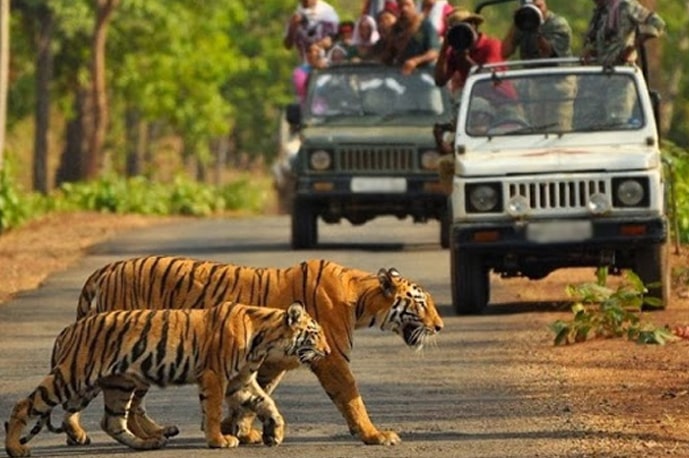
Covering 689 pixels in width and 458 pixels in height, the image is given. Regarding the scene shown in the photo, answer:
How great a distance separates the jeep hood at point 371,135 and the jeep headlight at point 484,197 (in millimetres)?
7041

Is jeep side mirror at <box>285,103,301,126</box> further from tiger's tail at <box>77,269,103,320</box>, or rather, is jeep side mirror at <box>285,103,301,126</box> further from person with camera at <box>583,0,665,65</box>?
tiger's tail at <box>77,269,103,320</box>

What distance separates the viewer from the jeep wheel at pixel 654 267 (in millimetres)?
17812

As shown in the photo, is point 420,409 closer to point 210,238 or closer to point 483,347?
point 483,347

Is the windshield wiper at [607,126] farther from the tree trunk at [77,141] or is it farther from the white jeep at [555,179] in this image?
the tree trunk at [77,141]

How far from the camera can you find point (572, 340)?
16.5m

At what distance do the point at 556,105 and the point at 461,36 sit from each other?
1694 mm

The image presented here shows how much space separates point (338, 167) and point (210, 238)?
431 centimetres


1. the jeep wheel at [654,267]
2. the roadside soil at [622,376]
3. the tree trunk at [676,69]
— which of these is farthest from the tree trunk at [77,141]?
the jeep wheel at [654,267]

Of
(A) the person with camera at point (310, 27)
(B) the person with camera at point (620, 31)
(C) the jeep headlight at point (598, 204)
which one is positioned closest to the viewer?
(C) the jeep headlight at point (598, 204)

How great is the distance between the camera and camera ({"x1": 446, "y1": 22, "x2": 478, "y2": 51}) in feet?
65.3

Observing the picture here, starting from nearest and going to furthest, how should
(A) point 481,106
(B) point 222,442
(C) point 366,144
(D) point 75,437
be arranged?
1. (B) point 222,442
2. (D) point 75,437
3. (A) point 481,106
4. (C) point 366,144

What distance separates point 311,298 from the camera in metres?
11.7

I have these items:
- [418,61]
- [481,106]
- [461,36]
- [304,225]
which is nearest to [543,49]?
[461,36]

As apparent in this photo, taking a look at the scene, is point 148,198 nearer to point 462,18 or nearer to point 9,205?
point 9,205
